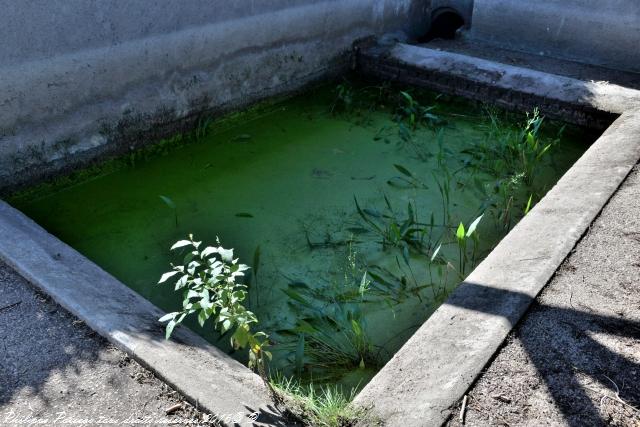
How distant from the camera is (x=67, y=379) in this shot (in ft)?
5.99

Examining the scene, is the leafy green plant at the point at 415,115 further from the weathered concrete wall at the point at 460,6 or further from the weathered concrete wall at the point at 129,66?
the weathered concrete wall at the point at 460,6

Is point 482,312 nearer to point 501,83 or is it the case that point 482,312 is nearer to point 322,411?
point 322,411

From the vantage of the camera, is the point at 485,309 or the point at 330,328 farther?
the point at 330,328

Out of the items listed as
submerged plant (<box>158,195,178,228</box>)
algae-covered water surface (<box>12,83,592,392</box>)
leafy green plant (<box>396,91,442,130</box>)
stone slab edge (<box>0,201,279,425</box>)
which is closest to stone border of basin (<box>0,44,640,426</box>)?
stone slab edge (<box>0,201,279,425</box>)

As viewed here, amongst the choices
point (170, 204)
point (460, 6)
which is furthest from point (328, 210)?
point (460, 6)

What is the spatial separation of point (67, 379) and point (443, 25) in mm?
5976

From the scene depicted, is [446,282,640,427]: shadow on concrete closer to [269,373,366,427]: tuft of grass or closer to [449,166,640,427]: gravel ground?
[449,166,640,427]: gravel ground

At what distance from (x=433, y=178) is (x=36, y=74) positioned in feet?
8.29

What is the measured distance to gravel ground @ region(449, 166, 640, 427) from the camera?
5.60 feet

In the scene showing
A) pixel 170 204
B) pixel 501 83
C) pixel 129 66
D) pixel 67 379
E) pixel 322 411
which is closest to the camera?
pixel 322 411

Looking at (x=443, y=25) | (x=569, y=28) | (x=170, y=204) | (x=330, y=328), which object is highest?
(x=569, y=28)

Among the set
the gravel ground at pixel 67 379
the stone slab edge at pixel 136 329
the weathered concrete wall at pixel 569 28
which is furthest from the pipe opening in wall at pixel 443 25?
the gravel ground at pixel 67 379

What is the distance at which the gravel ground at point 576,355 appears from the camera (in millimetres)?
1708

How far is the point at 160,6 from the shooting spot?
3879 millimetres
